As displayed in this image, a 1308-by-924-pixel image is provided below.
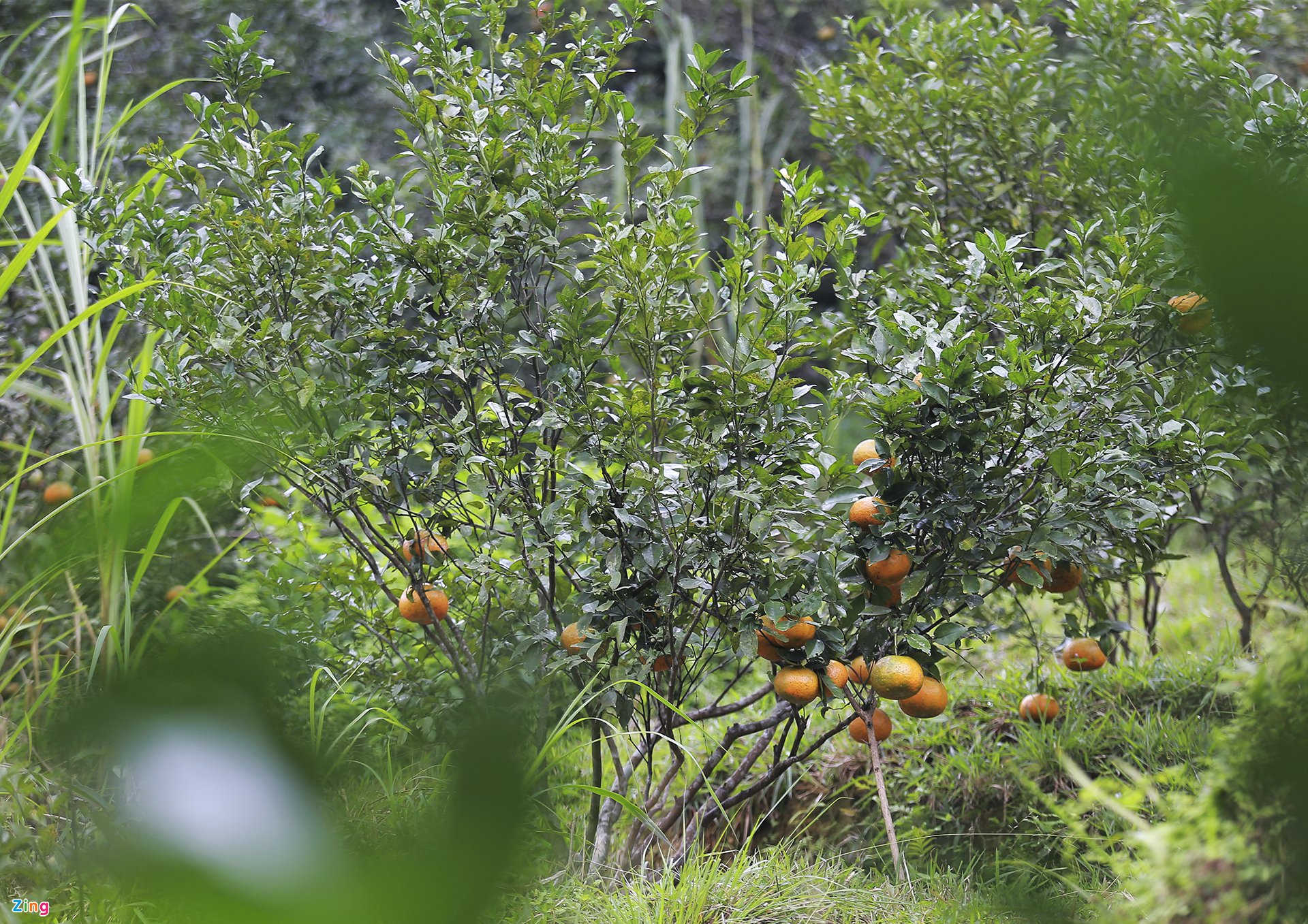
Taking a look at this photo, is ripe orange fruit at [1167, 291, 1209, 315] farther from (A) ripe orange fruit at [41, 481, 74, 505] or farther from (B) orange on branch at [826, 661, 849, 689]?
(A) ripe orange fruit at [41, 481, 74, 505]

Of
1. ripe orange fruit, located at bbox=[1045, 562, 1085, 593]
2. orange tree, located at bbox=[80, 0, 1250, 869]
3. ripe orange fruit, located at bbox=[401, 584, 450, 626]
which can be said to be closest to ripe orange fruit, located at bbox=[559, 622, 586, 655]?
orange tree, located at bbox=[80, 0, 1250, 869]

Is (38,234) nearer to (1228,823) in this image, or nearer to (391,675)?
(391,675)

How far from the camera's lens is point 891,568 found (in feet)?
5.06

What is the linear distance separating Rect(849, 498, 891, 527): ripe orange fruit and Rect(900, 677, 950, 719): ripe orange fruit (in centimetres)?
27

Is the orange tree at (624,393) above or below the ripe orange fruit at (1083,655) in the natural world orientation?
above

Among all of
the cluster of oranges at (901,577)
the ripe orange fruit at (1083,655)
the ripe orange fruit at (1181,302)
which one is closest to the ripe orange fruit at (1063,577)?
the cluster of oranges at (901,577)

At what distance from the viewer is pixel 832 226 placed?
1.52 metres

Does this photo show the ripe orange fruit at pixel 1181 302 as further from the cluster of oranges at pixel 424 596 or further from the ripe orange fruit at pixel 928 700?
the cluster of oranges at pixel 424 596

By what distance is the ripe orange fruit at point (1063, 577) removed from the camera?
1.76 metres

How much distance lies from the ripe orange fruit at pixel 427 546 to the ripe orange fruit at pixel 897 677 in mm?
793

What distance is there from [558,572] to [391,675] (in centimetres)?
37

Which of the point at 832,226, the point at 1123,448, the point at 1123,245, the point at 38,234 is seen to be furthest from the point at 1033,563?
the point at 38,234

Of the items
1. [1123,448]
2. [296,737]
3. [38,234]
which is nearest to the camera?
[296,737]

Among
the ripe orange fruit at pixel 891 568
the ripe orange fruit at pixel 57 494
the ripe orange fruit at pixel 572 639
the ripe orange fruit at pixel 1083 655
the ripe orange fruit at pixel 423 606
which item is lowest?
the ripe orange fruit at pixel 57 494
